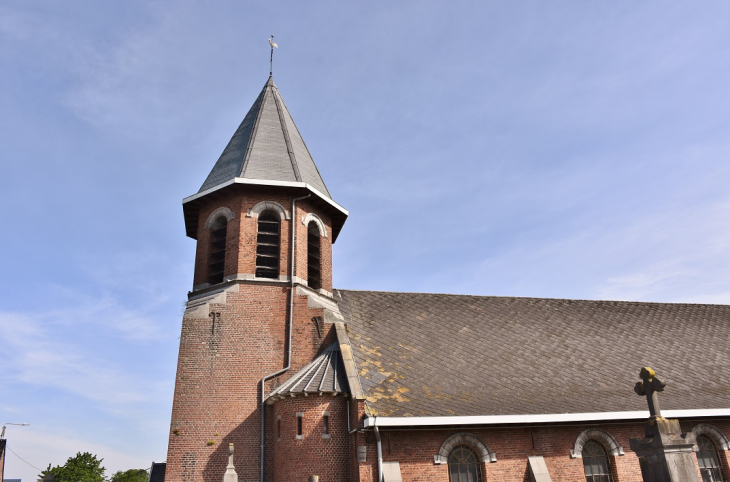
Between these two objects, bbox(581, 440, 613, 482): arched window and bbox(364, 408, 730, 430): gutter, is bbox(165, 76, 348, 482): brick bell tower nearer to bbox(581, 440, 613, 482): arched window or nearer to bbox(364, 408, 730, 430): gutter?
bbox(364, 408, 730, 430): gutter

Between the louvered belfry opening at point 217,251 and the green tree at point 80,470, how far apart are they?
961 inches

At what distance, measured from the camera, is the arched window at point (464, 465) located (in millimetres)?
11281

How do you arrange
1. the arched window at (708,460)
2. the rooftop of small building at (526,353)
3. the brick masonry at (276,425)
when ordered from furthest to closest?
the arched window at (708,460)
the rooftop of small building at (526,353)
the brick masonry at (276,425)

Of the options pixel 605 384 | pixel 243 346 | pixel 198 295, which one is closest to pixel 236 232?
pixel 198 295

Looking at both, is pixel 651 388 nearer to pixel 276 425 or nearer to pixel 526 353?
pixel 526 353

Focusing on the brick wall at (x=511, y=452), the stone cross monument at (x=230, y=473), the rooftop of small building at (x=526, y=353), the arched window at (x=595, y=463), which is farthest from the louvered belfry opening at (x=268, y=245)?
the arched window at (x=595, y=463)

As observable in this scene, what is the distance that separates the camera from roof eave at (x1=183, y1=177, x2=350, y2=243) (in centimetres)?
1453

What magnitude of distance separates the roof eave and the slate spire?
0.72 feet

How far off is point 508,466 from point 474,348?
3678mm

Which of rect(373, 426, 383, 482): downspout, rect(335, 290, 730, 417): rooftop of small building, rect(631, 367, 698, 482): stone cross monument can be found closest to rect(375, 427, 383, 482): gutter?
rect(373, 426, 383, 482): downspout

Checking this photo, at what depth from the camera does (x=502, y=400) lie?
12273 millimetres

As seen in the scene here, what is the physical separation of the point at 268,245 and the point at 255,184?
170cm

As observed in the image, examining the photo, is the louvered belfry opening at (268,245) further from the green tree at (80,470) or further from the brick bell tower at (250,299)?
the green tree at (80,470)

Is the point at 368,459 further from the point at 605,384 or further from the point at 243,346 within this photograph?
the point at 605,384
